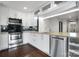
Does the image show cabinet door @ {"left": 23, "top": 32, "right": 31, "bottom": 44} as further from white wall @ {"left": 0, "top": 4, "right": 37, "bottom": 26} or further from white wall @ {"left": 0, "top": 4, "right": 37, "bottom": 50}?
white wall @ {"left": 0, "top": 4, "right": 37, "bottom": 26}

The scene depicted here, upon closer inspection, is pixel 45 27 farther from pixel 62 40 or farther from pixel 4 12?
pixel 62 40

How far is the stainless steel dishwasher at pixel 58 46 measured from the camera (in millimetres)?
1803

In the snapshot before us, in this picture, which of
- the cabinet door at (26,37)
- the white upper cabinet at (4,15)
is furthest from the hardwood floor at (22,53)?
the cabinet door at (26,37)

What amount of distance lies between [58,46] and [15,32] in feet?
8.50

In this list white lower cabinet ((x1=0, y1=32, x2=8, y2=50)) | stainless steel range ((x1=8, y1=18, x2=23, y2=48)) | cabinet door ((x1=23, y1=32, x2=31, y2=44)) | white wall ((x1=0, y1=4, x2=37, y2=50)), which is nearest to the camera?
white lower cabinet ((x1=0, y1=32, x2=8, y2=50))

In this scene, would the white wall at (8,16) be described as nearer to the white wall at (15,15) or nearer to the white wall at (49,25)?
the white wall at (15,15)

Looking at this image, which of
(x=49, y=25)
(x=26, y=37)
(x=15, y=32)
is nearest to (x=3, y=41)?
(x=15, y=32)

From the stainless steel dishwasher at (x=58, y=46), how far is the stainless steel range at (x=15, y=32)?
215 cm

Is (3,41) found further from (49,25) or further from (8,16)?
(49,25)

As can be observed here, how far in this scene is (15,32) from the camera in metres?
4.05

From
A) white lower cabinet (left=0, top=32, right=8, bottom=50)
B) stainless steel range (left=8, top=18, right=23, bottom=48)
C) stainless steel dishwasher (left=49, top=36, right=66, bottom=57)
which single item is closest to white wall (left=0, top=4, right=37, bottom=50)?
white lower cabinet (left=0, top=32, right=8, bottom=50)

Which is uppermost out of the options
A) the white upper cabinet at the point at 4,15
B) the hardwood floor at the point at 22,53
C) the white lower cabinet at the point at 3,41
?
the white upper cabinet at the point at 4,15

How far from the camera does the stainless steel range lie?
3816mm

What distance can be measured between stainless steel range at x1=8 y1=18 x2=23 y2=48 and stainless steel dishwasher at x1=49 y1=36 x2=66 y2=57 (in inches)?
84.8
